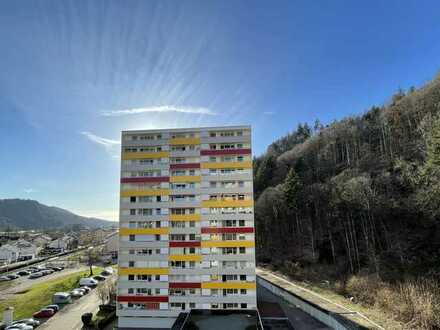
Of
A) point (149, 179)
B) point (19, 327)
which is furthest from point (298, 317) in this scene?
point (19, 327)

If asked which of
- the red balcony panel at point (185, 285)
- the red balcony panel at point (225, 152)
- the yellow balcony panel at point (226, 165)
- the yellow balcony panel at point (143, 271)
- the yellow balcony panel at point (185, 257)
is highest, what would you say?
the red balcony panel at point (225, 152)

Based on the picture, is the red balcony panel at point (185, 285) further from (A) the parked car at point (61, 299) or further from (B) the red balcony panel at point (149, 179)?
(A) the parked car at point (61, 299)

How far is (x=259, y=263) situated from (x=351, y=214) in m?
28.3

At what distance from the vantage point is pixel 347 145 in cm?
6538

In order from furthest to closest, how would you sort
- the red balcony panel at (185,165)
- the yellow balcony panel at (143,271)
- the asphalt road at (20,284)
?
the asphalt road at (20,284)
the red balcony panel at (185,165)
the yellow balcony panel at (143,271)

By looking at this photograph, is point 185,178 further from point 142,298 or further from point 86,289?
point 86,289

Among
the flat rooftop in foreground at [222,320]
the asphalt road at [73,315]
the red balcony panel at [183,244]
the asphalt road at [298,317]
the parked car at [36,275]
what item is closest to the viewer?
the flat rooftop in foreground at [222,320]

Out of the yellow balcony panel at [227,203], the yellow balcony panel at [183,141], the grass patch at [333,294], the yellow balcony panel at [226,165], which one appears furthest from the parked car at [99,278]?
the yellow balcony panel at [226,165]

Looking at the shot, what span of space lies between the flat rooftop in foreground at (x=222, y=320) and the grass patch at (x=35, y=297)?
29656 mm

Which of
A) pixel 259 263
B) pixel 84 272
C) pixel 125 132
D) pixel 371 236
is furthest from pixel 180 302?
pixel 84 272

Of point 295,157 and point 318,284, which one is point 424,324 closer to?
point 318,284

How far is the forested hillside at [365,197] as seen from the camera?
1409 inches

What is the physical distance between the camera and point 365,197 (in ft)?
140

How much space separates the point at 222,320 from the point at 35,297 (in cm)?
4052
